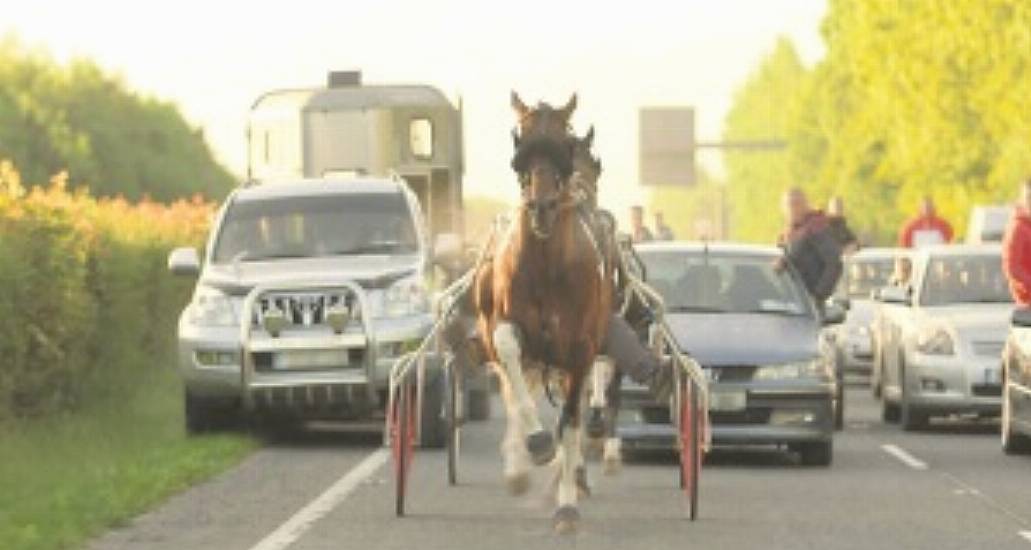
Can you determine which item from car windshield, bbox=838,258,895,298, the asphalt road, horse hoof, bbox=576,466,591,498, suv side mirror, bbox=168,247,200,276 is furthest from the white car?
car windshield, bbox=838,258,895,298

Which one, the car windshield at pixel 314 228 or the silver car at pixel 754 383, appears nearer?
the silver car at pixel 754 383

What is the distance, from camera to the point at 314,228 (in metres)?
24.6

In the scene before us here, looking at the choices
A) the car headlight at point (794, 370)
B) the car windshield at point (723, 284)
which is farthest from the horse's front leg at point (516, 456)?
the car windshield at point (723, 284)

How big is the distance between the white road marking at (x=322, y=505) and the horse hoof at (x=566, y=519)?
127cm

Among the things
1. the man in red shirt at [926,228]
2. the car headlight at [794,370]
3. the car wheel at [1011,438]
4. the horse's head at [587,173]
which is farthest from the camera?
the man in red shirt at [926,228]

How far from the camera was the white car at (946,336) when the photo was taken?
2536 cm

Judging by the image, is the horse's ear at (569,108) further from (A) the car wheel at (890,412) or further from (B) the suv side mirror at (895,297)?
(A) the car wheel at (890,412)

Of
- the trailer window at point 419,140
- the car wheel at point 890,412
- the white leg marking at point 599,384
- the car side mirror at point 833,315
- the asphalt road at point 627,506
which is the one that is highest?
the trailer window at point 419,140

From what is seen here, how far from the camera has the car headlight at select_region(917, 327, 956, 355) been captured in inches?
1009

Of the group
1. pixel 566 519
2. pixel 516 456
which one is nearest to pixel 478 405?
pixel 516 456

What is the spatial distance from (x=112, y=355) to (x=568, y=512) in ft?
41.1

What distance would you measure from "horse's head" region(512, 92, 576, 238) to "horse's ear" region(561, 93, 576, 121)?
7 centimetres

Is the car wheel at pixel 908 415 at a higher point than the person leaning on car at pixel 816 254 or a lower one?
lower

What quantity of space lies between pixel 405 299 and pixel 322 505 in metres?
5.94
